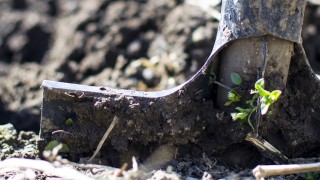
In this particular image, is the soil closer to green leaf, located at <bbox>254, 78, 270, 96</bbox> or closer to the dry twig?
the dry twig

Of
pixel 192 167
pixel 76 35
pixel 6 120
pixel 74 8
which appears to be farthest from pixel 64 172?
pixel 74 8

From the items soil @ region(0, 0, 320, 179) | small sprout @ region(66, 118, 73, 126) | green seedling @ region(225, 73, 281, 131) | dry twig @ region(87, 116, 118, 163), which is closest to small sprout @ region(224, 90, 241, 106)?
green seedling @ region(225, 73, 281, 131)

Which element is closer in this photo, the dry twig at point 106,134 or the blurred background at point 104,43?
the dry twig at point 106,134

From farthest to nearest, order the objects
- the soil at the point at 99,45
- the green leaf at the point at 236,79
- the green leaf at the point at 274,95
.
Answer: the soil at the point at 99,45 → the green leaf at the point at 236,79 → the green leaf at the point at 274,95

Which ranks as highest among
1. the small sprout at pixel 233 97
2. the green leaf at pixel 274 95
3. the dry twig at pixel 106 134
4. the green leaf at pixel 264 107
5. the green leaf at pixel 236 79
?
the green leaf at pixel 236 79

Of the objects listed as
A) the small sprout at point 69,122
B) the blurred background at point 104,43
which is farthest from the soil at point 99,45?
the small sprout at point 69,122

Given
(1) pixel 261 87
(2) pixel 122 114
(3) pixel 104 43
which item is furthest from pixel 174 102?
(3) pixel 104 43

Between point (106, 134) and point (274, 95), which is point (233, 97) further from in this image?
point (106, 134)

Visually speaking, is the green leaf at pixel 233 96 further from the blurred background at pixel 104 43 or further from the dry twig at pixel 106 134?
the blurred background at pixel 104 43
